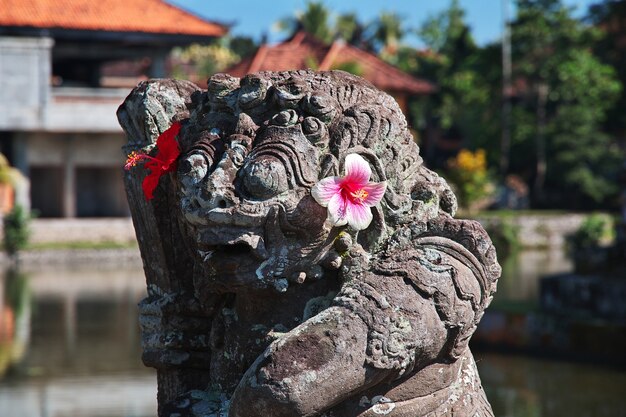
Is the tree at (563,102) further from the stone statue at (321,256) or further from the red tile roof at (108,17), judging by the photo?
the stone statue at (321,256)

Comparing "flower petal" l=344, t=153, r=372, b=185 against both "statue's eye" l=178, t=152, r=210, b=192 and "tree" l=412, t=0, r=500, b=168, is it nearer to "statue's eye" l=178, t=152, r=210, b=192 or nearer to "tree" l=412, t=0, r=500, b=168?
"statue's eye" l=178, t=152, r=210, b=192

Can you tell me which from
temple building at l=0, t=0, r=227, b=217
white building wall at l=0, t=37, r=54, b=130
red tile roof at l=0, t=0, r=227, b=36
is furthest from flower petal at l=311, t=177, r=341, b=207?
white building wall at l=0, t=37, r=54, b=130

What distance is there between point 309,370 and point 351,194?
1.18 feet

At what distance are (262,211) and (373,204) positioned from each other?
23 cm

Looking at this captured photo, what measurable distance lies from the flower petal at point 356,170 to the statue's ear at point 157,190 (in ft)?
1.82

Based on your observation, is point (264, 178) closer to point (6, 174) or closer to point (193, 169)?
point (193, 169)

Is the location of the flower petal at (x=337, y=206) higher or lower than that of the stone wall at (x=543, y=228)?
higher

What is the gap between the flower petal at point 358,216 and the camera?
7.11 feet

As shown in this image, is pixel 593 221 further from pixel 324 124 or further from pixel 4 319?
pixel 324 124

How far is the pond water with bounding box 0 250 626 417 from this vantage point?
25.2 ft

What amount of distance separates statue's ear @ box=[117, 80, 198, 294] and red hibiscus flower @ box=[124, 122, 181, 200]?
100mm

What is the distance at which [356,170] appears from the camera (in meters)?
2.19

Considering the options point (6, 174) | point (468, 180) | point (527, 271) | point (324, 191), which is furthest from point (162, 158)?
point (468, 180)

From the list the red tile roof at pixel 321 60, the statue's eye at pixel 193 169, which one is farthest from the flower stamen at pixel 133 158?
the red tile roof at pixel 321 60
